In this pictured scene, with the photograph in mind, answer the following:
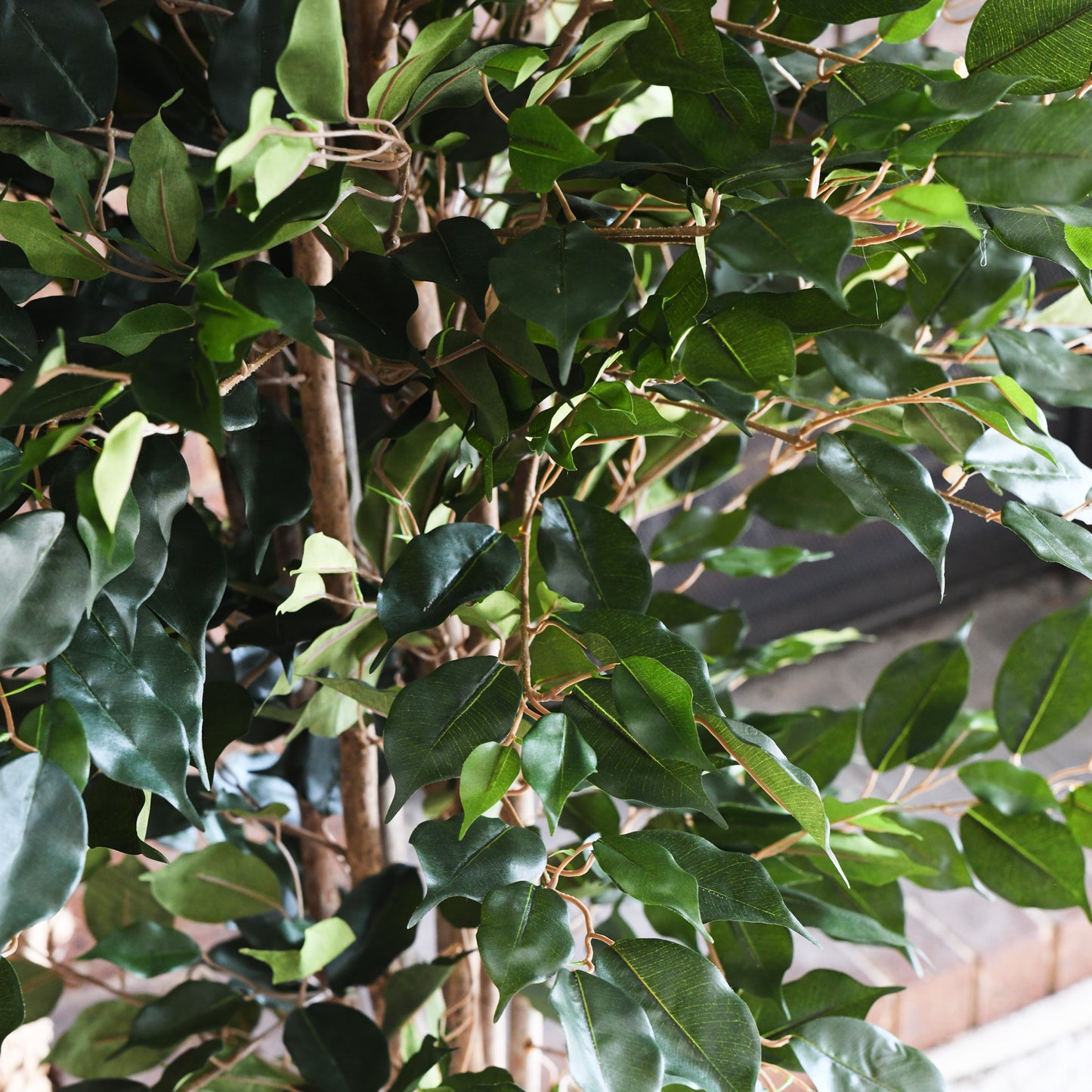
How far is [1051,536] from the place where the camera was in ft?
1.14

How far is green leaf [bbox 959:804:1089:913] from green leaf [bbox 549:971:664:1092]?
0.83 ft

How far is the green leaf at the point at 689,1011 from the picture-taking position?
0.32m

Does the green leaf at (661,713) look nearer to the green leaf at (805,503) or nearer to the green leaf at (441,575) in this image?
the green leaf at (441,575)

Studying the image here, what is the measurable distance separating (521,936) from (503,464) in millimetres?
159

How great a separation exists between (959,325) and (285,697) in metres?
0.38

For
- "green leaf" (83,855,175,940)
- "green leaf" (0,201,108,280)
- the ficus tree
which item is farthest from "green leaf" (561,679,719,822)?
"green leaf" (83,855,175,940)

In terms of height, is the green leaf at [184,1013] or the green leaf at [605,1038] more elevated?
the green leaf at [605,1038]

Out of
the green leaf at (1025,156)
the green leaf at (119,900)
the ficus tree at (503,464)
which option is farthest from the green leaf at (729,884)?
the green leaf at (119,900)

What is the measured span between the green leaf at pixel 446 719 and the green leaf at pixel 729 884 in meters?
0.05

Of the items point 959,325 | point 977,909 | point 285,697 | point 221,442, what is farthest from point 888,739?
point 977,909

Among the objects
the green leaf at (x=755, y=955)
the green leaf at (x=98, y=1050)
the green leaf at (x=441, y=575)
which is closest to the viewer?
the green leaf at (x=441, y=575)

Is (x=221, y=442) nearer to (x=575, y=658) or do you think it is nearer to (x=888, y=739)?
(x=575, y=658)

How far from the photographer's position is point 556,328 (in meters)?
0.26

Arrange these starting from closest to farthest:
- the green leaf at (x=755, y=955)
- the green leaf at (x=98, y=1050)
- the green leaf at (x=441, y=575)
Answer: the green leaf at (x=441, y=575) → the green leaf at (x=755, y=955) → the green leaf at (x=98, y=1050)
